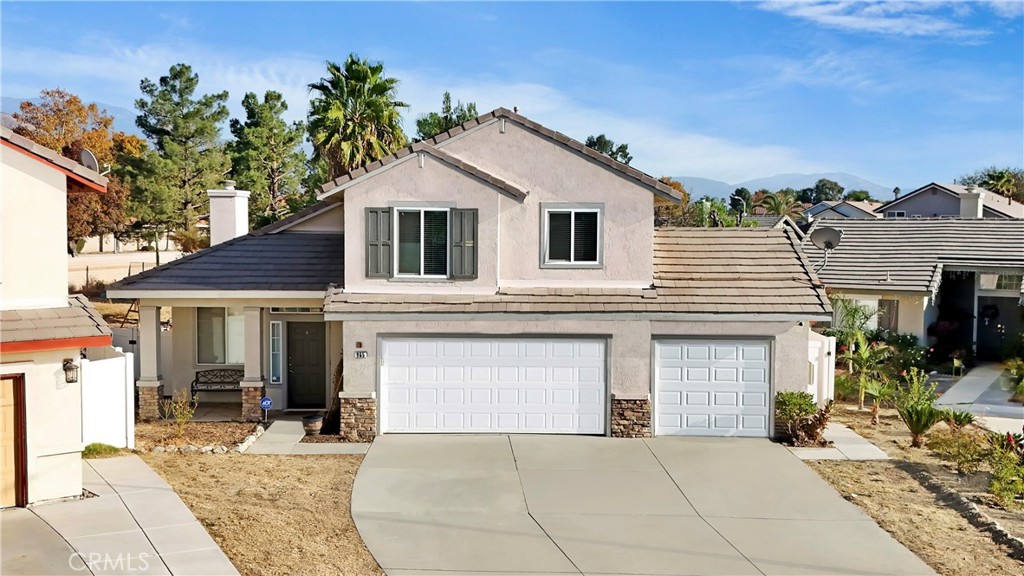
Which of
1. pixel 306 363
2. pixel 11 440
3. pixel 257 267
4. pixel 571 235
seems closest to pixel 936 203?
pixel 571 235

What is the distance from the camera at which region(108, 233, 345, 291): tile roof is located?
→ 17.7 meters

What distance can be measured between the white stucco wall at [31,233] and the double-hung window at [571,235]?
338 inches

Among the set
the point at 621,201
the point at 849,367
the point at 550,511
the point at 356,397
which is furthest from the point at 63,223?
the point at 849,367

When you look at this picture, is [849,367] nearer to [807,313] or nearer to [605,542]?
[807,313]

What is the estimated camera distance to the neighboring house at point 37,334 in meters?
11.3

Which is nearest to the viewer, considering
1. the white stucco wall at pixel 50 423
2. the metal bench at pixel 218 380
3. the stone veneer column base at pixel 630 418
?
the white stucco wall at pixel 50 423

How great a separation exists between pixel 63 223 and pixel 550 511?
7.70 meters

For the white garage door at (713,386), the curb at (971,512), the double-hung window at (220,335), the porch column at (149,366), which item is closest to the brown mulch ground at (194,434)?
the porch column at (149,366)

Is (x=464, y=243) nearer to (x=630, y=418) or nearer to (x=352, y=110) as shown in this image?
(x=630, y=418)

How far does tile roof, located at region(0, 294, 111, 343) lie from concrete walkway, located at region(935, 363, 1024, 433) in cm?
1651

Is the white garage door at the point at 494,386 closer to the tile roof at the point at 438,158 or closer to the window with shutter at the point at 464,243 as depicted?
the window with shutter at the point at 464,243

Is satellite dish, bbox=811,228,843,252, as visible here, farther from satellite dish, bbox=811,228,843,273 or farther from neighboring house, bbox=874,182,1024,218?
neighboring house, bbox=874,182,1024,218

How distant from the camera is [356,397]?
1641 cm

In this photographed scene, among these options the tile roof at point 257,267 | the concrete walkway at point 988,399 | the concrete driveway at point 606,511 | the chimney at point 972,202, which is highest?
the chimney at point 972,202
